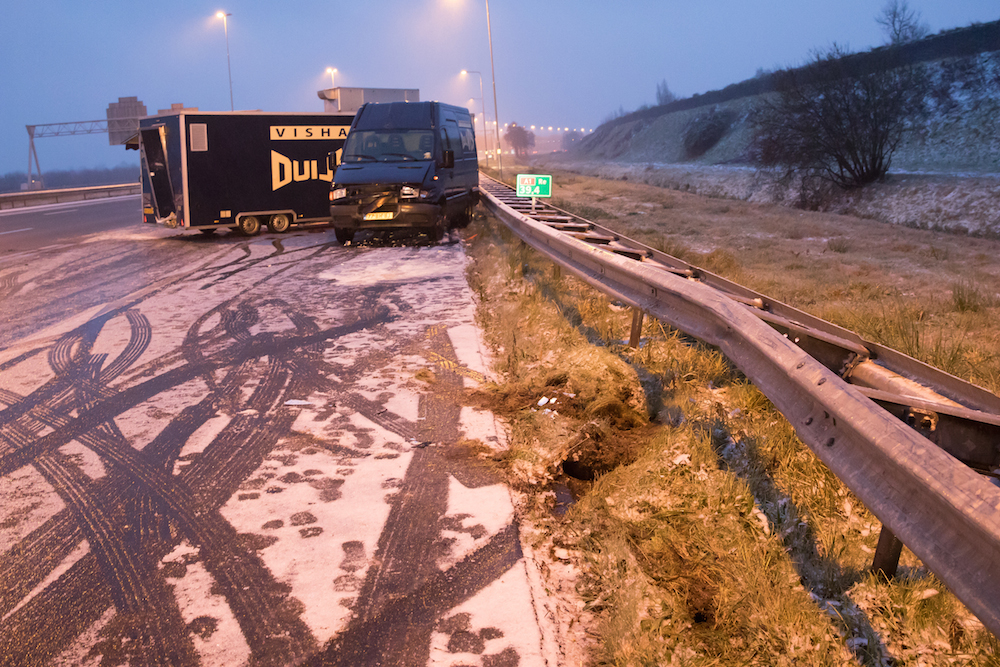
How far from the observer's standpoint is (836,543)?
328 centimetres

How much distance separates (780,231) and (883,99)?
49.9 feet

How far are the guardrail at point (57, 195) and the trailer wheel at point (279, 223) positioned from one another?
1439 cm

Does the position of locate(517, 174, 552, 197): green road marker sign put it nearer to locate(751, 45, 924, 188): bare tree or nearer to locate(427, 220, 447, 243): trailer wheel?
locate(427, 220, 447, 243): trailer wheel

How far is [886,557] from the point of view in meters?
2.91

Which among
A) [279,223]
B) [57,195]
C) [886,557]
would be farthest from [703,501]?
[57,195]

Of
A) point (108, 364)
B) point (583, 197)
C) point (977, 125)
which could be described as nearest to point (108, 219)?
point (583, 197)

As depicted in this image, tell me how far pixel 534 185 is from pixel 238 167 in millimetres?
8575

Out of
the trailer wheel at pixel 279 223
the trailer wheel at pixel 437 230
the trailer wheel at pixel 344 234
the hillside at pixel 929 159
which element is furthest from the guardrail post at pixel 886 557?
the hillside at pixel 929 159

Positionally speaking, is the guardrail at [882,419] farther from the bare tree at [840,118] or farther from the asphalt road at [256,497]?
the bare tree at [840,118]

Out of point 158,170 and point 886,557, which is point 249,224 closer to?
point 158,170

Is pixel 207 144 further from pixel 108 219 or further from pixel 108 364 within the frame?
pixel 108 364

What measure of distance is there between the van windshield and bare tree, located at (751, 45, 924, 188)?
19763 millimetres

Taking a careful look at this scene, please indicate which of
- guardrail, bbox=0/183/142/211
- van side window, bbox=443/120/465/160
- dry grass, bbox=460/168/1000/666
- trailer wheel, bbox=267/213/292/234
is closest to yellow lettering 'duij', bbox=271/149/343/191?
trailer wheel, bbox=267/213/292/234

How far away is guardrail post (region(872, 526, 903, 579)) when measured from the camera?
9.41 ft
